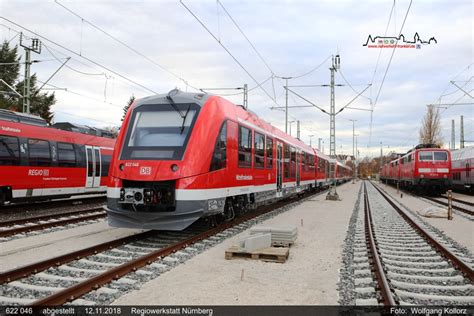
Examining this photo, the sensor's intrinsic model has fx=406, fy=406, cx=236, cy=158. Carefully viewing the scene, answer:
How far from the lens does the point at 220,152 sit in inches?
375

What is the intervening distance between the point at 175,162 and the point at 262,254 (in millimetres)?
2642

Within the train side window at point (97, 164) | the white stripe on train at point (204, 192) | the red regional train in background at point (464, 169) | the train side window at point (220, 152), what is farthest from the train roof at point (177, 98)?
the red regional train in background at point (464, 169)

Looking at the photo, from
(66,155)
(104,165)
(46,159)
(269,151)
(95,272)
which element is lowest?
(95,272)

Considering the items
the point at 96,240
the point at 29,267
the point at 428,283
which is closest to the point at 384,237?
the point at 428,283

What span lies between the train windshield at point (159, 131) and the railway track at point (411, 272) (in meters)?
4.29

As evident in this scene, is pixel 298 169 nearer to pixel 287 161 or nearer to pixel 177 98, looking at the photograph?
pixel 287 161

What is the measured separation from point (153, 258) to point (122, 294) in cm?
179

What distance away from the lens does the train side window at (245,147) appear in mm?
11139

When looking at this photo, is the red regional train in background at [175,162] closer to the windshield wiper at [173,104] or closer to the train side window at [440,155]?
the windshield wiper at [173,104]

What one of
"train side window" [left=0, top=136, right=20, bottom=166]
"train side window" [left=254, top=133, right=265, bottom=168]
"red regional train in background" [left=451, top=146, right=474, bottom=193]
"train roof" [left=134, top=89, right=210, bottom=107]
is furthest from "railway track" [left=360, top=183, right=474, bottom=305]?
"red regional train in background" [left=451, top=146, right=474, bottom=193]

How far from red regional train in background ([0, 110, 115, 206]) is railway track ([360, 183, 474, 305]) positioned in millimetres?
10881

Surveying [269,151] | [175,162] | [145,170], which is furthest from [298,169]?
[145,170]

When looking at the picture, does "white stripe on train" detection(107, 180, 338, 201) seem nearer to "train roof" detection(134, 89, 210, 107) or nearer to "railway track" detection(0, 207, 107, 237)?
"train roof" detection(134, 89, 210, 107)

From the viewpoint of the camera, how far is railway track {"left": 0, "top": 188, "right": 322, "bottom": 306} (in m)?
4.86
